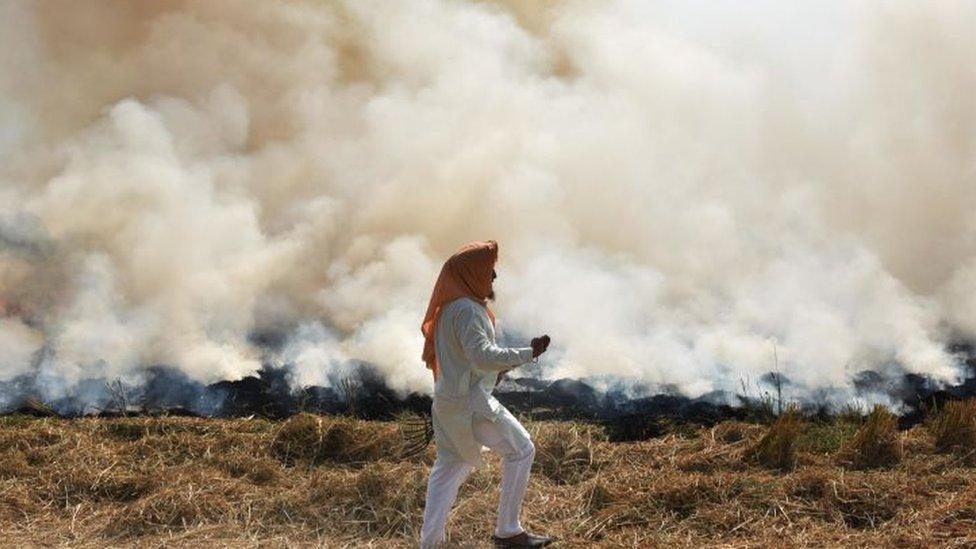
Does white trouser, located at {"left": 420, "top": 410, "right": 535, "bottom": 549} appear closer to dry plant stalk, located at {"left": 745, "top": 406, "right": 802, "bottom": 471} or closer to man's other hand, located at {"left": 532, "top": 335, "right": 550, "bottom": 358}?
man's other hand, located at {"left": 532, "top": 335, "right": 550, "bottom": 358}

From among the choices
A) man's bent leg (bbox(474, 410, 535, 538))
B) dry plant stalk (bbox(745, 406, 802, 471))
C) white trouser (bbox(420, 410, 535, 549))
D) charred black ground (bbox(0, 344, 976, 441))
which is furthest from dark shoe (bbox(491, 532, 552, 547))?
charred black ground (bbox(0, 344, 976, 441))

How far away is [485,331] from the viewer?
18.2 feet

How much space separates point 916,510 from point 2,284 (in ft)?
37.1

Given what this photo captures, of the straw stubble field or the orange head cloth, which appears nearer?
the orange head cloth

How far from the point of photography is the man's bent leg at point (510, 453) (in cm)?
563

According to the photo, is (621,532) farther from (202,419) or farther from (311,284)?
(311,284)

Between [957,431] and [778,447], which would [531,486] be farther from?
[957,431]

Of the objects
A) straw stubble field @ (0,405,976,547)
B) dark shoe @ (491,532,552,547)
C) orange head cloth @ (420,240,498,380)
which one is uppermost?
orange head cloth @ (420,240,498,380)

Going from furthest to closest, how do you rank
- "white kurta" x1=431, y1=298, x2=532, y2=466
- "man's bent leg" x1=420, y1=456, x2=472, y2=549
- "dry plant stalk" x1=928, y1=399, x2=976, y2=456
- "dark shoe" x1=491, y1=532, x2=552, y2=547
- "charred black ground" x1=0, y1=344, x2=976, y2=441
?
"charred black ground" x1=0, y1=344, x2=976, y2=441, "dry plant stalk" x1=928, y1=399, x2=976, y2=456, "dark shoe" x1=491, y1=532, x2=552, y2=547, "man's bent leg" x1=420, y1=456, x2=472, y2=549, "white kurta" x1=431, y1=298, x2=532, y2=466

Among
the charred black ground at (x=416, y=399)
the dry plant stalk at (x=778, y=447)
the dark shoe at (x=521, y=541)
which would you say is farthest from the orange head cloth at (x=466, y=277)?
the charred black ground at (x=416, y=399)

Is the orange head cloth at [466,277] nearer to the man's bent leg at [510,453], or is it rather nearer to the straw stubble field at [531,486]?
the man's bent leg at [510,453]

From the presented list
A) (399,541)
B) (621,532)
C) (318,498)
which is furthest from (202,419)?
(621,532)

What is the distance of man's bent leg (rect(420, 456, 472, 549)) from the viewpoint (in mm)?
5691

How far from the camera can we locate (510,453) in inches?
224
